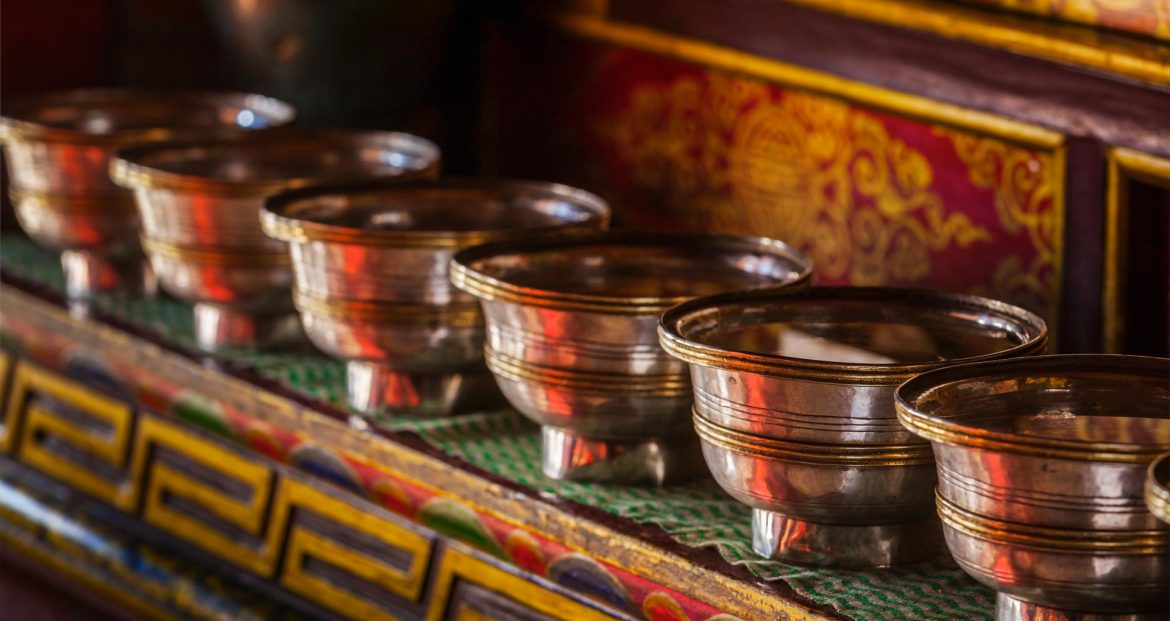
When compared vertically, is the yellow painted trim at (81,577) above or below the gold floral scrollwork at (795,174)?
below

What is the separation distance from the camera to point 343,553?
7.25 feet

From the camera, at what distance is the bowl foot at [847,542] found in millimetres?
1646

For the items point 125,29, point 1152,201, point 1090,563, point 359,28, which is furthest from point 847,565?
point 125,29

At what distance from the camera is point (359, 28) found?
279 cm

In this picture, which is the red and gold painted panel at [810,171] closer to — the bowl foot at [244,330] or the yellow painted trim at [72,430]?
the bowl foot at [244,330]

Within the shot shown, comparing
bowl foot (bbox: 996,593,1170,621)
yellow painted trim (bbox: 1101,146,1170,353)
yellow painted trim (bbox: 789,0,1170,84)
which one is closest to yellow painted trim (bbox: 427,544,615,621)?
bowl foot (bbox: 996,593,1170,621)

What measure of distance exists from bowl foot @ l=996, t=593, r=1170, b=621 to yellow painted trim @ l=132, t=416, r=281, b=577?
1.16 meters

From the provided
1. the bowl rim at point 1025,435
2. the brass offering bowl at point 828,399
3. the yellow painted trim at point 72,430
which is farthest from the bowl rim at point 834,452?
the yellow painted trim at point 72,430

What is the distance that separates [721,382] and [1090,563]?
1.25 ft

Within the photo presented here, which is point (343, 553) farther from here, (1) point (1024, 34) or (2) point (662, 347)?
(1) point (1024, 34)

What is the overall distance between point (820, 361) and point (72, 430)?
5.16ft

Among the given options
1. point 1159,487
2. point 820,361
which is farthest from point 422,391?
point 1159,487

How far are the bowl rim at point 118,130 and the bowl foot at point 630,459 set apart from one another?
3.17 ft

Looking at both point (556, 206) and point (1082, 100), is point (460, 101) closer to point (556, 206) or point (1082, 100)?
point (556, 206)
